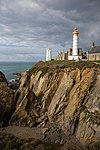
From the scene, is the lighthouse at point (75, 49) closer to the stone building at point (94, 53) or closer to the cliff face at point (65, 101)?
the stone building at point (94, 53)

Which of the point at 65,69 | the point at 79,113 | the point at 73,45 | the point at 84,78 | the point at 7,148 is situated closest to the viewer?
the point at 7,148

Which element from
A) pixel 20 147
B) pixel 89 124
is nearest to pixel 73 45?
pixel 89 124

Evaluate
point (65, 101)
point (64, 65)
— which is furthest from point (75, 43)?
point (65, 101)

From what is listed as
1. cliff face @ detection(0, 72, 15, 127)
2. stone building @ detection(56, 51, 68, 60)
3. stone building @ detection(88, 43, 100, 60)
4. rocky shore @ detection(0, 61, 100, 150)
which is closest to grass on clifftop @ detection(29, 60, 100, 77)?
rocky shore @ detection(0, 61, 100, 150)

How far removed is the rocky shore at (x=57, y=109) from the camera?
100ft

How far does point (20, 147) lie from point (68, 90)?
10.8 m

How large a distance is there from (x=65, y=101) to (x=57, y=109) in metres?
1.46

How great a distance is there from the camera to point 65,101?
3600cm

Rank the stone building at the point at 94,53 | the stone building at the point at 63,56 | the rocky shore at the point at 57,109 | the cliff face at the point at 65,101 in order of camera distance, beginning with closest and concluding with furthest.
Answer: the rocky shore at the point at 57,109
the cliff face at the point at 65,101
the stone building at the point at 94,53
the stone building at the point at 63,56

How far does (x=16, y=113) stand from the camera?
37.1m

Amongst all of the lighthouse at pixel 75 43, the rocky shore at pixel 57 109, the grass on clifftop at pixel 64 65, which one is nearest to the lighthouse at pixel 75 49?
the lighthouse at pixel 75 43

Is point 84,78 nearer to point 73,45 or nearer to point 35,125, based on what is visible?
point 35,125

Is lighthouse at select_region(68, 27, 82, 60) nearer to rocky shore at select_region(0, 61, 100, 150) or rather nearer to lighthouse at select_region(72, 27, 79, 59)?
lighthouse at select_region(72, 27, 79, 59)

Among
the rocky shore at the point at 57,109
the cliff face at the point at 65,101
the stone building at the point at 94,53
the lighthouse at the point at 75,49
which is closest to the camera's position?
Result: the rocky shore at the point at 57,109
